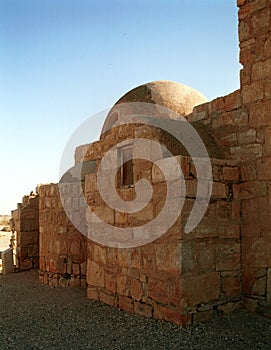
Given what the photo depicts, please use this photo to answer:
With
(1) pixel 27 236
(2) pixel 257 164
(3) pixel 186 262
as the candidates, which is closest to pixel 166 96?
(2) pixel 257 164

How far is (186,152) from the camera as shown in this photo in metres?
4.72

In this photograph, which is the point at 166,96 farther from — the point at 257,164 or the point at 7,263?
the point at 7,263

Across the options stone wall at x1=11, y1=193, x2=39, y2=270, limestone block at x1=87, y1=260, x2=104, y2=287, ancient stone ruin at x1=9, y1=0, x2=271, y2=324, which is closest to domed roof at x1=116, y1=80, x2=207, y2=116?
ancient stone ruin at x1=9, y1=0, x2=271, y2=324

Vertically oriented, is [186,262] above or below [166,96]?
below

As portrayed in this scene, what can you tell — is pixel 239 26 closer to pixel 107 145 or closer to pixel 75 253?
pixel 107 145

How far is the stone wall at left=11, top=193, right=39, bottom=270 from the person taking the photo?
859cm

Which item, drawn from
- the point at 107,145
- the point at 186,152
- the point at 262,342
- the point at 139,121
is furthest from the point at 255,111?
the point at 262,342

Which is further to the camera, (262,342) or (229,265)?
(229,265)

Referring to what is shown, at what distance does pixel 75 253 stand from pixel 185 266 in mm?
2993

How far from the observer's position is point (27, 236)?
867 cm

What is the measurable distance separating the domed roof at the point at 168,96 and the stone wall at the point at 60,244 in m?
2.11

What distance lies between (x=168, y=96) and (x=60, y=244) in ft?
11.2

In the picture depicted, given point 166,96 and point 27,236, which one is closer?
point 166,96

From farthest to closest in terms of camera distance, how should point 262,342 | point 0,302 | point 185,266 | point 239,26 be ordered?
point 0,302 < point 239,26 < point 185,266 < point 262,342
